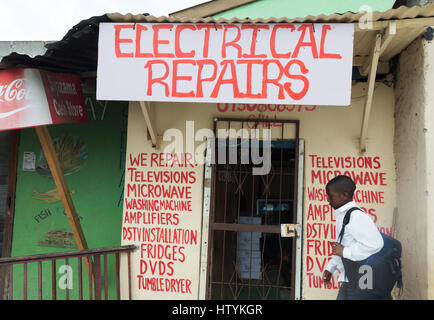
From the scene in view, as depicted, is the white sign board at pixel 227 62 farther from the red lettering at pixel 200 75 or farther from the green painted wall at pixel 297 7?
the green painted wall at pixel 297 7

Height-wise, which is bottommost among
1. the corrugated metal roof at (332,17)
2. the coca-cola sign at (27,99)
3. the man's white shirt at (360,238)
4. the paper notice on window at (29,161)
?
the man's white shirt at (360,238)

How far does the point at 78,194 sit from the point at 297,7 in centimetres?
568

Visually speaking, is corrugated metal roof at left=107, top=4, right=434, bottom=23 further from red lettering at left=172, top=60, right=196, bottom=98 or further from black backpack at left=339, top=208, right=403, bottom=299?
black backpack at left=339, top=208, right=403, bottom=299

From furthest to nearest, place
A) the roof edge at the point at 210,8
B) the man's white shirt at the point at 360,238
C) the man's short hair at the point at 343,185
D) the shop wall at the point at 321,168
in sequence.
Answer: the roof edge at the point at 210,8
the shop wall at the point at 321,168
the man's short hair at the point at 343,185
the man's white shirt at the point at 360,238

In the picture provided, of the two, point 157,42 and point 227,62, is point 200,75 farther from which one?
point 157,42

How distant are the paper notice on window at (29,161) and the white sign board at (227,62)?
255 cm

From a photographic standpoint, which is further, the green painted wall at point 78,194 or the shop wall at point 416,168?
the green painted wall at point 78,194

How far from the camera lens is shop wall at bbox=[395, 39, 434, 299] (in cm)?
384

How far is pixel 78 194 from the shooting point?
575cm

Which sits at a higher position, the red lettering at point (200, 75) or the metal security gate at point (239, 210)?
the red lettering at point (200, 75)

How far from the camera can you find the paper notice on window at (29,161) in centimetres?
595

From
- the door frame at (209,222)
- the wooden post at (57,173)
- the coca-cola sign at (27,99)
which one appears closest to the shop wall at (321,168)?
the door frame at (209,222)

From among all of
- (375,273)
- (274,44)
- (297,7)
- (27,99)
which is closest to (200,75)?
(274,44)
